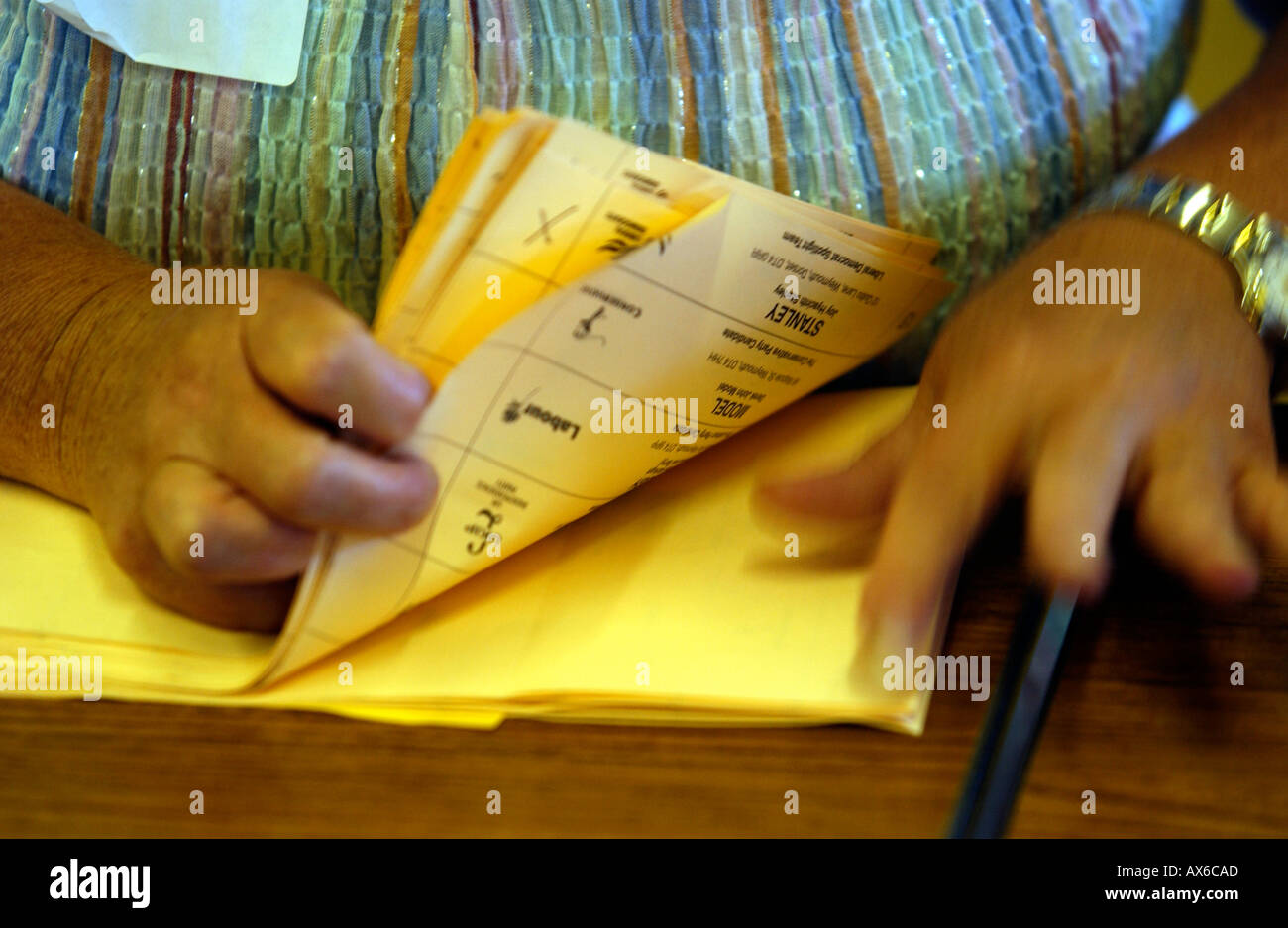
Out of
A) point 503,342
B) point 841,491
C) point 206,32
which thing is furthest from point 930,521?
point 206,32

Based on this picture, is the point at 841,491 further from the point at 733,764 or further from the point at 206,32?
the point at 206,32

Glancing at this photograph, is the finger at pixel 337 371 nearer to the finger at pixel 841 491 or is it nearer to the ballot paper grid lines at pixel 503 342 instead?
the ballot paper grid lines at pixel 503 342

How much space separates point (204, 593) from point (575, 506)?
13 centimetres

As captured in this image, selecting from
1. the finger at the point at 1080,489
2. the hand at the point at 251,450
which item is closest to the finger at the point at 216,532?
the hand at the point at 251,450

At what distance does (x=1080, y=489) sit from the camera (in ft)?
0.97

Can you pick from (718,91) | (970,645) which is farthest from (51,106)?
(970,645)

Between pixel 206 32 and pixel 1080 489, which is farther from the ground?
pixel 206 32

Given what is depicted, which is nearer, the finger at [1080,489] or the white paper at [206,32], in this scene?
the finger at [1080,489]

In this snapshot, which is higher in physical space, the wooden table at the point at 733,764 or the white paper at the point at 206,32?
the white paper at the point at 206,32

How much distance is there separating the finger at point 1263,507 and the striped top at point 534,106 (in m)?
0.20

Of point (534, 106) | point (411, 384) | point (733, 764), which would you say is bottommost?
point (733, 764)

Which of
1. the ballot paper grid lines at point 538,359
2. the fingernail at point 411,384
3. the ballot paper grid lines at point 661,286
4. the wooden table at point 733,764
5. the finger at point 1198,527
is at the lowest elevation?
the wooden table at point 733,764

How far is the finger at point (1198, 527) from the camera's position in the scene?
11.3 inches

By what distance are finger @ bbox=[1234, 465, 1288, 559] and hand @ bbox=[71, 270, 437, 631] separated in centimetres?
24
